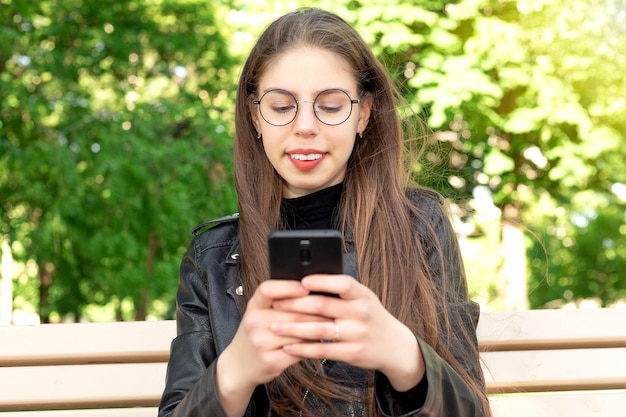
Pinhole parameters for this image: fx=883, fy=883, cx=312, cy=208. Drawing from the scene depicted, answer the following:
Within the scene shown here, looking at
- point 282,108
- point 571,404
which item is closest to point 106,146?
point 571,404

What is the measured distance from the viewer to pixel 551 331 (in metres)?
2.93

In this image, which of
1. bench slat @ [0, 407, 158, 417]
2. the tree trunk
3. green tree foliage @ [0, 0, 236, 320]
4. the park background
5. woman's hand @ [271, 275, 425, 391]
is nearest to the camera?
woman's hand @ [271, 275, 425, 391]

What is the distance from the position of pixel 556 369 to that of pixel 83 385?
1.54m

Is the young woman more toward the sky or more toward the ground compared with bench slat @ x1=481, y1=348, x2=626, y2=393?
more toward the sky

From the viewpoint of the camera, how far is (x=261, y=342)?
152 centimetres

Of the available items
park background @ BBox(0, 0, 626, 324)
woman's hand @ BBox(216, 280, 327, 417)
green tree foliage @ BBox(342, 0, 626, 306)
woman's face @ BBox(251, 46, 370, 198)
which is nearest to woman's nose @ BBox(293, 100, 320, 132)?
woman's face @ BBox(251, 46, 370, 198)

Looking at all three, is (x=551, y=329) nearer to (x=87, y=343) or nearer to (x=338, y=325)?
(x=87, y=343)

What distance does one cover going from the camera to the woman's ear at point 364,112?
8.10 feet

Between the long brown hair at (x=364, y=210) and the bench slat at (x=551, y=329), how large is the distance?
1.98 feet

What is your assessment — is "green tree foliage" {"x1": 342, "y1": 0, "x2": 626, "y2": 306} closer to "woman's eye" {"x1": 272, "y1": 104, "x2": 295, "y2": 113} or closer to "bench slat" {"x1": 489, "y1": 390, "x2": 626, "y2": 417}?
"bench slat" {"x1": 489, "y1": 390, "x2": 626, "y2": 417}

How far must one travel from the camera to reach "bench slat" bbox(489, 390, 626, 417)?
9.33 ft

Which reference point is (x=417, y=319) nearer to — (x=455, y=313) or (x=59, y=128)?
(x=455, y=313)

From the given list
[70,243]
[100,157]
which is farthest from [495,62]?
[70,243]

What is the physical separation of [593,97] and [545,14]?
1.08 metres
